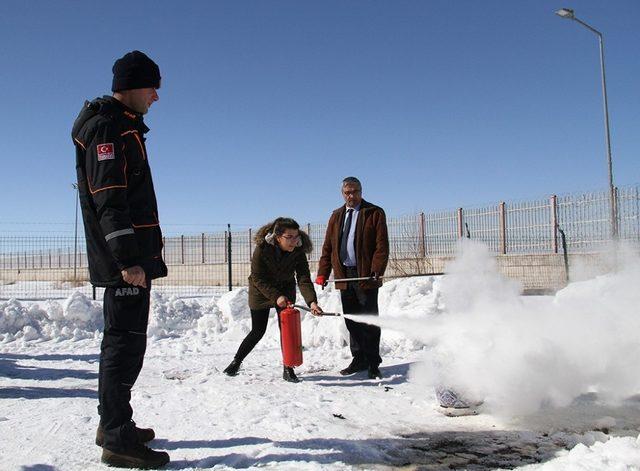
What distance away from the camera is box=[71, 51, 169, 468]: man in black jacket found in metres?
3.03

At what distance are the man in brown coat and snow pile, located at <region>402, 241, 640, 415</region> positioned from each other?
1.18 meters

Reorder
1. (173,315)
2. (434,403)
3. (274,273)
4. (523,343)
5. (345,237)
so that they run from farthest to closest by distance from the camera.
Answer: (173,315)
(345,237)
(274,273)
(434,403)
(523,343)

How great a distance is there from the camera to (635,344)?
4.39 metres

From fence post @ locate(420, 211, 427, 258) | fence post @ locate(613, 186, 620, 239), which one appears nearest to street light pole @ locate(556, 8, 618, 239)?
fence post @ locate(613, 186, 620, 239)

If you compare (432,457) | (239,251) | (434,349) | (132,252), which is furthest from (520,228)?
(132,252)

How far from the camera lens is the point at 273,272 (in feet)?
19.5

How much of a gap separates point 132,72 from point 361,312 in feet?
12.4

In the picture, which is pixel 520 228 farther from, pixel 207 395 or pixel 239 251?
pixel 207 395

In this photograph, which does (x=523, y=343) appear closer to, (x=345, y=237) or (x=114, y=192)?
(x=345, y=237)

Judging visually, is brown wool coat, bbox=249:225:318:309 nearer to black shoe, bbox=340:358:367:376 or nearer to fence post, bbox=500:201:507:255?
black shoe, bbox=340:358:367:376

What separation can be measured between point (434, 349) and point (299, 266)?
82.1 inches

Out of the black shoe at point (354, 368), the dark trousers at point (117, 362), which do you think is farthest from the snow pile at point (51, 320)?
the dark trousers at point (117, 362)

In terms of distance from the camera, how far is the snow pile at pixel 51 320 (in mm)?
9320

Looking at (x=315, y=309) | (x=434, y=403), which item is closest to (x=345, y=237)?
(x=315, y=309)
